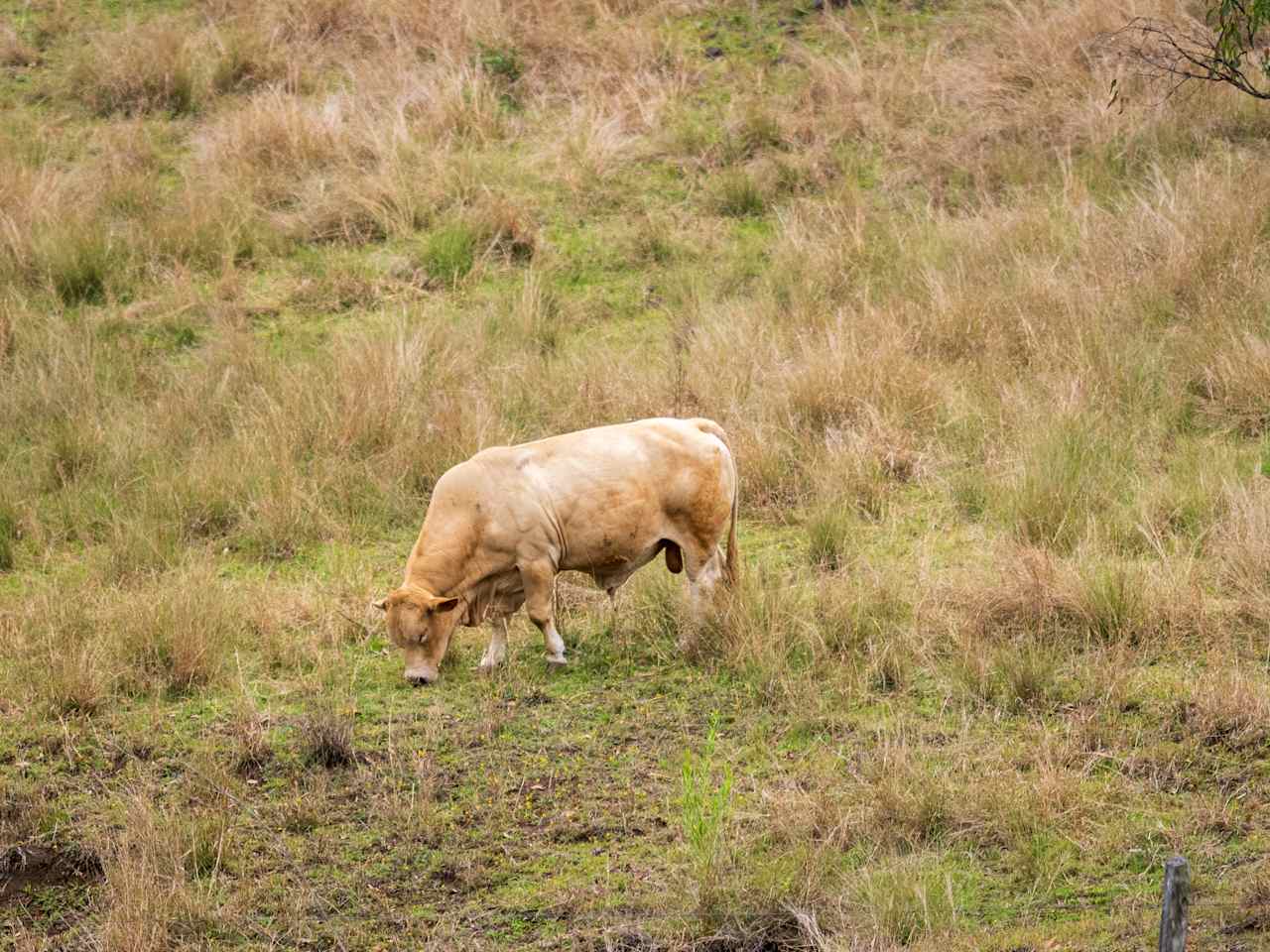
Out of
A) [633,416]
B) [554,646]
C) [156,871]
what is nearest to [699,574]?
[554,646]

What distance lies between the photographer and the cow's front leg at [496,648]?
8.23 m

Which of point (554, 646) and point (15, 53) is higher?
point (15, 53)

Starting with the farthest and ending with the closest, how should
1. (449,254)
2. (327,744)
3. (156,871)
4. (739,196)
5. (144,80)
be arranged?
(144,80), (739,196), (449,254), (327,744), (156,871)

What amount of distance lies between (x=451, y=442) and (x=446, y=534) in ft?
8.94

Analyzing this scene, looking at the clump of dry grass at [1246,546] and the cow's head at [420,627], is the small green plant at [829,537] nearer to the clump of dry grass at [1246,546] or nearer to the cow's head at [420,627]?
the clump of dry grass at [1246,546]

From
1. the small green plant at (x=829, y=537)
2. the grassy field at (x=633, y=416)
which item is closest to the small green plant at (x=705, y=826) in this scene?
the grassy field at (x=633, y=416)

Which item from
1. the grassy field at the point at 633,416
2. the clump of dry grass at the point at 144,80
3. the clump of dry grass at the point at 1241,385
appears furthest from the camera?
the clump of dry grass at the point at 144,80

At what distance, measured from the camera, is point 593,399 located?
11164 mm

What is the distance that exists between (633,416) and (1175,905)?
22.9ft

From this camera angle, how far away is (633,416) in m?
10.9

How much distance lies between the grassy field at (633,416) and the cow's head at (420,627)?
0.67 ft

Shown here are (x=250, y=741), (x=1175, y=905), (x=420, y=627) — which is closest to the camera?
(x=1175, y=905)

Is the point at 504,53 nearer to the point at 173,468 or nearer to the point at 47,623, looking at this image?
the point at 173,468

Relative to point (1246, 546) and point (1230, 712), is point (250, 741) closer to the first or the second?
point (1230, 712)
